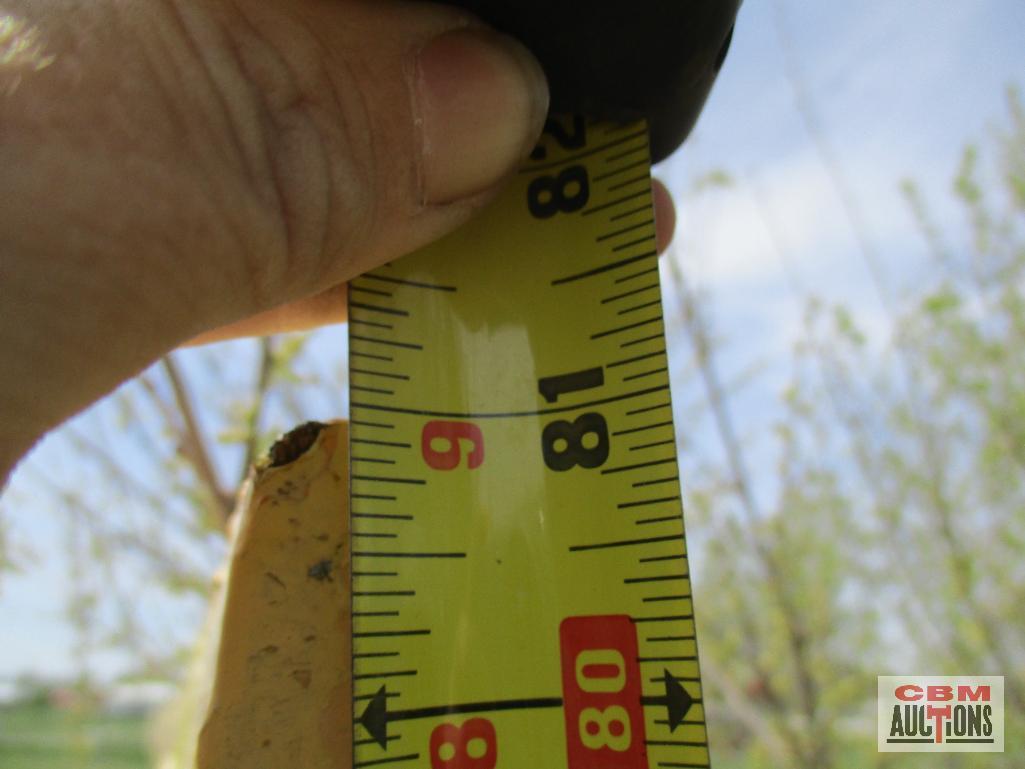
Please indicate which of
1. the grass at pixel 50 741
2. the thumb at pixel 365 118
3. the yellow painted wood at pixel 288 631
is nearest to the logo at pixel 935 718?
the yellow painted wood at pixel 288 631

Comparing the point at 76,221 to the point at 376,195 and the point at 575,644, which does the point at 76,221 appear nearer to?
the point at 376,195

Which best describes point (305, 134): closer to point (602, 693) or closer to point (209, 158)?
point (209, 158)

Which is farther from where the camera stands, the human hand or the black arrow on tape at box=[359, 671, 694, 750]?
the black arrow on tape at box=[359, 671, 694, 750]

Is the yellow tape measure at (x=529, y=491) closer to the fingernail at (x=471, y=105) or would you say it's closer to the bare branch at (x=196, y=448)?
the fingernail at (x=471, y=105)

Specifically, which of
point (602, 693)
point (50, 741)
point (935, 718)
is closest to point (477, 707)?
point (602, 693)

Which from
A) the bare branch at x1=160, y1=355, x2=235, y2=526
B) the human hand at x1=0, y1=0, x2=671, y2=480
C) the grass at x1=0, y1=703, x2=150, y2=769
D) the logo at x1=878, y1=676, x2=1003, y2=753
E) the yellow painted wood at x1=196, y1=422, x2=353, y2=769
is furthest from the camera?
the grass at x1=0, y1=703, x2=150, y2=769

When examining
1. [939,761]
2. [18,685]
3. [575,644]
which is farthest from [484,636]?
[18,685]

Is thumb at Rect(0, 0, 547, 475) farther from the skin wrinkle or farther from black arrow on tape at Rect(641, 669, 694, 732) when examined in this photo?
black arrow on tape at Rect(641, 669, 694, 732)

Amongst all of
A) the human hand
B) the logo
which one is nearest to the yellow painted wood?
the human hand
